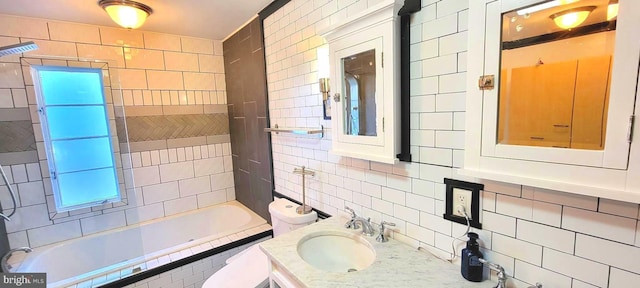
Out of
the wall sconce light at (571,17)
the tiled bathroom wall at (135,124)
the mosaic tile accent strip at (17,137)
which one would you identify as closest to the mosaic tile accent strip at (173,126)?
Result: the tiled bathroom wall at (135,124)

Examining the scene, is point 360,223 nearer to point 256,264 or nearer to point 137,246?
point 256,264

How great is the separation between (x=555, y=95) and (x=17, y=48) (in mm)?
2946

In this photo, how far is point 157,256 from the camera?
6.66 feet

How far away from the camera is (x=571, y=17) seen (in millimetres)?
721

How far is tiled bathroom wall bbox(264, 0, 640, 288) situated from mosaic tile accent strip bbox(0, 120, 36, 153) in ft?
7.36

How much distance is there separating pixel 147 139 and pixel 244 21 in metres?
1.51

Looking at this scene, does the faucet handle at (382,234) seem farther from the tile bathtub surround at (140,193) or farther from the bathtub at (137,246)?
the tile bathtub surround at (140,193)

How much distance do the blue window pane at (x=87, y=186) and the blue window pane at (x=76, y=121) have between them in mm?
347

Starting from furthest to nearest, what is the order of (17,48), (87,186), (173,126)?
(173,126), (87,186), (17,48)

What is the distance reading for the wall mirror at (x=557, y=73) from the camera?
0.68 meters

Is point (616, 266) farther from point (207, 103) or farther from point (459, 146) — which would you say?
point (207, 103)

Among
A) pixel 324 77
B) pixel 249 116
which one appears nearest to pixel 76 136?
pixel 249 116

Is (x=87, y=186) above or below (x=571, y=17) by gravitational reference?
below

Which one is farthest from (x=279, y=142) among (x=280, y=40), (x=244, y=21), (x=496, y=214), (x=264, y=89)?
(x=496, y=214)
